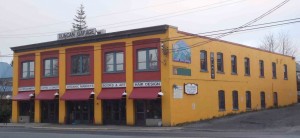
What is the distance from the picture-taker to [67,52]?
1508 inches

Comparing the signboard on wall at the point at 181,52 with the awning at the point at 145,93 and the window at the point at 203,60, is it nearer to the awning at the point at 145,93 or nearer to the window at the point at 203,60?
the window at the point at 203,60

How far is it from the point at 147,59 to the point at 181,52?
264 cm

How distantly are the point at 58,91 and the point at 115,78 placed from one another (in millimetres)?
6610

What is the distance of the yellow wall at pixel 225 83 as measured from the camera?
109ft

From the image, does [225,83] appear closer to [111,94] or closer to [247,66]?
[247,66]

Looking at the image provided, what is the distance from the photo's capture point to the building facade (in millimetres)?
32562

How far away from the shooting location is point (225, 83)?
127 feet

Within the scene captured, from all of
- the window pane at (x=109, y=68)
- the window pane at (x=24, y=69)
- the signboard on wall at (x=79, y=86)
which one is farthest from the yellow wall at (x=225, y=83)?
the window pane at (x=24, y=69)

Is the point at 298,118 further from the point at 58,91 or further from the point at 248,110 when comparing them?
the point at 58,91

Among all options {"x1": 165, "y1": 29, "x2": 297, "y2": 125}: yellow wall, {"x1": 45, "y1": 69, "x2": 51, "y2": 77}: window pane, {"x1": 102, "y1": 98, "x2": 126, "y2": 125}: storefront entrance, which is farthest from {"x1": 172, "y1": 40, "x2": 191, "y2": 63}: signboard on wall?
{"x1": 45, "y1": 69, "x2": 51, "y2": 77}: window pane

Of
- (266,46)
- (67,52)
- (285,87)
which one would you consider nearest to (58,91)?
(67,52)

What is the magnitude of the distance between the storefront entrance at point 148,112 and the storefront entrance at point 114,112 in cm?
137

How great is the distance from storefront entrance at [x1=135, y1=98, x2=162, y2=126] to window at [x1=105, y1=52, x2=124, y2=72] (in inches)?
128

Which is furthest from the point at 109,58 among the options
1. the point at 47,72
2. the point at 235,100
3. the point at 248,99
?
the point at 248,99
